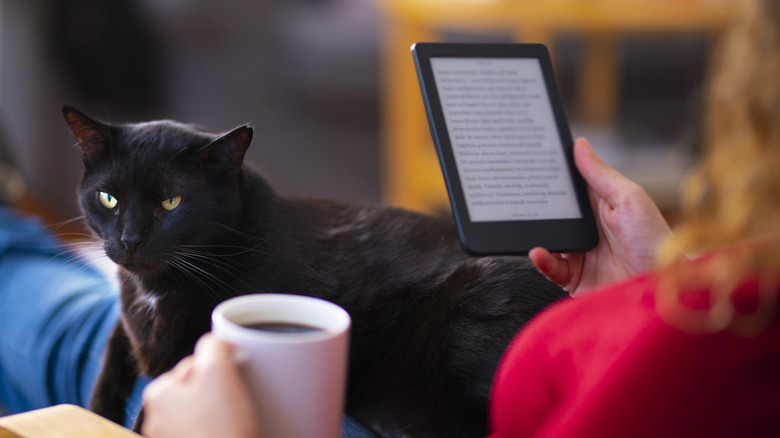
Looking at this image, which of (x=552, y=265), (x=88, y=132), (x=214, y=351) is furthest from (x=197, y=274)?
(x=552, y=265)

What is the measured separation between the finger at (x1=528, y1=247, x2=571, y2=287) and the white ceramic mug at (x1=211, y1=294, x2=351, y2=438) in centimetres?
32

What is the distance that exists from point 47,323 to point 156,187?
0.53 meters

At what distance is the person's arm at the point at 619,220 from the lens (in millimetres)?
851

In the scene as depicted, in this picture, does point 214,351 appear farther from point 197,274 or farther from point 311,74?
point 311,74

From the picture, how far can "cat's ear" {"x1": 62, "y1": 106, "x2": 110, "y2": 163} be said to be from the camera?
819mm

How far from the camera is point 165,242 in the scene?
796 mm

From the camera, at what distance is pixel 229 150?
82 cm

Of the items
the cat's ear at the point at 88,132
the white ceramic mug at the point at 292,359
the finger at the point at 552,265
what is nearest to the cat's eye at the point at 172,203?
the cat's ear at the point at 88,132

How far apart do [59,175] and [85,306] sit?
173 cm

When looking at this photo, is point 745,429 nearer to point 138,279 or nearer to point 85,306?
point 138,279

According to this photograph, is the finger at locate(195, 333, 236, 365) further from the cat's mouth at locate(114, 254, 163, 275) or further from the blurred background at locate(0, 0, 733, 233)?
the blurred background at locate(0, 0, 733, 233)

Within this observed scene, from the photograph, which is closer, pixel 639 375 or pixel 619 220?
pixel 639 375

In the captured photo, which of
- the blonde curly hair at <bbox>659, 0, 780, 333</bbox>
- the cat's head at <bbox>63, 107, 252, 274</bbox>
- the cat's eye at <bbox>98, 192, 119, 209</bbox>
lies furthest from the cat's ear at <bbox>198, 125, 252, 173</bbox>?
the blonde curly hair at <bbox>659, 0, 780, 333</bbox>

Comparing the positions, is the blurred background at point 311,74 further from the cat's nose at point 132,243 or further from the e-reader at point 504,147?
the cat's nose at point 132,243
